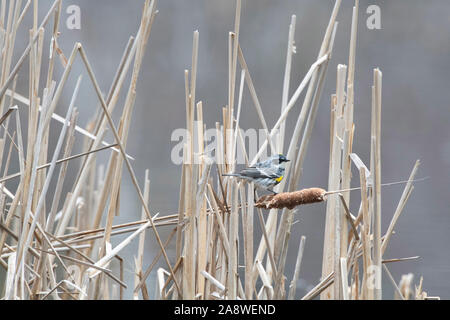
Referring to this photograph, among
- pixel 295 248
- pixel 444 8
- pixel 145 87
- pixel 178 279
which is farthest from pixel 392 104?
pixel 178 279

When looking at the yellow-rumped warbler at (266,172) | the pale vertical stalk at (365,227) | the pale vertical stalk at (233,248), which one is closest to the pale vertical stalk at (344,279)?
the pale vertical stalk at (365,227)

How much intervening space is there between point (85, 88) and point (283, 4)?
10.6 feet

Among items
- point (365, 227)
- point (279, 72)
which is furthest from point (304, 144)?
point (279, 72)

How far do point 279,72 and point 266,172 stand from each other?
6281 millimetres

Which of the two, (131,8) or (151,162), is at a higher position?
(131,8)

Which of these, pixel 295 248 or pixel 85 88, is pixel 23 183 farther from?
pixel 85 88

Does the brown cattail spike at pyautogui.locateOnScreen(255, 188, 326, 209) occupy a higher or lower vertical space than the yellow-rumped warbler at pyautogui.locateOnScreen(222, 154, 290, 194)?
lower

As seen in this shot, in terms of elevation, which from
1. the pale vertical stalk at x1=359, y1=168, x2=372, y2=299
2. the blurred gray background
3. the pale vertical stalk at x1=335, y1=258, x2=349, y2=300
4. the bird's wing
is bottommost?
the pale vertical stalk at x1=335, y1=258, x2=349, y2=300

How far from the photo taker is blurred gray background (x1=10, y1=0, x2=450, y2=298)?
7.30 m

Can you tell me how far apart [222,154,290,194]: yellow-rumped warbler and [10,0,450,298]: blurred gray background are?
13.5ft

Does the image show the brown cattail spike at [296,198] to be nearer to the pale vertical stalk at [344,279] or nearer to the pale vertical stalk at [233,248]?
the pale vertical stalk at [233,248]

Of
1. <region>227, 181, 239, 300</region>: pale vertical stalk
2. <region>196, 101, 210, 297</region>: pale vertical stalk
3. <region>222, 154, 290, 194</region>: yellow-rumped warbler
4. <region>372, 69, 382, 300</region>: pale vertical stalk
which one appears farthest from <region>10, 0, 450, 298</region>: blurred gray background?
<region>372, 69, 382, 300</region>: pale vertical stalk

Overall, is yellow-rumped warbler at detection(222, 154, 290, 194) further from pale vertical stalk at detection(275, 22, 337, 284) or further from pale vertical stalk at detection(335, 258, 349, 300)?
pale vertical stalk at detection(335, 258, 349, 300)

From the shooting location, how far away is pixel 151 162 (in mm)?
7926
